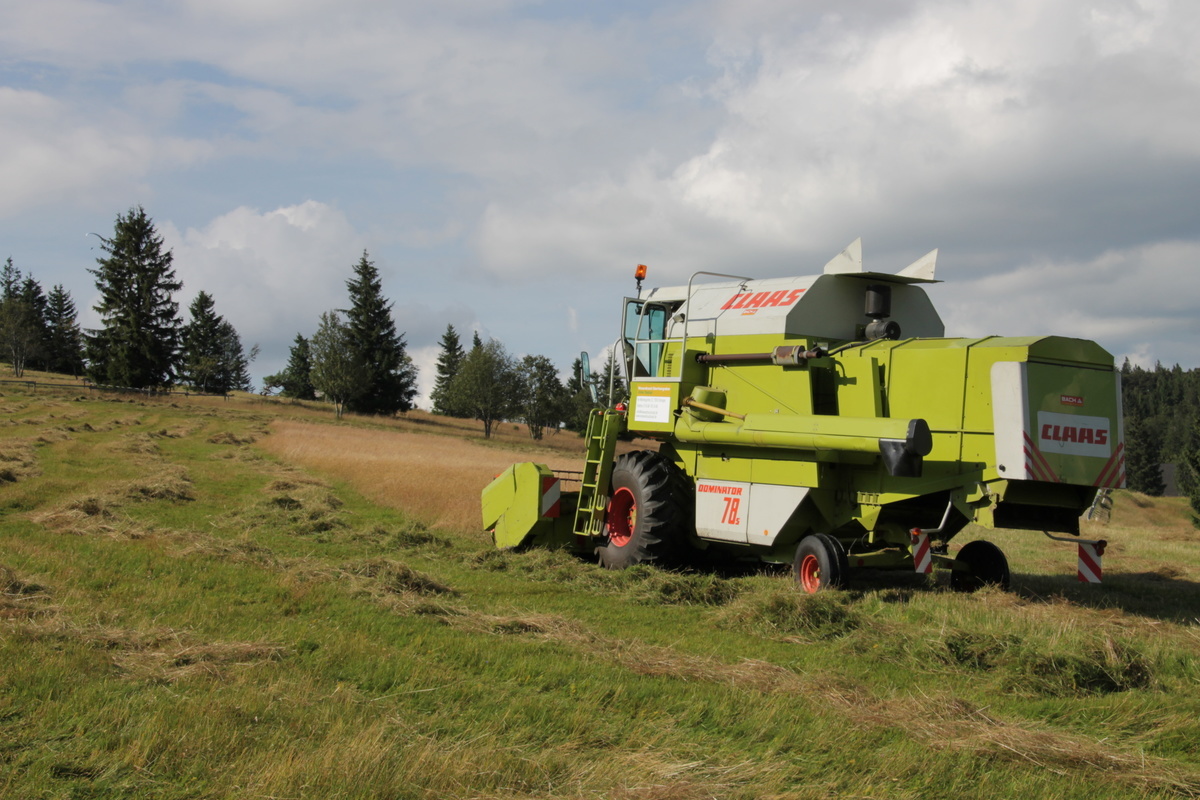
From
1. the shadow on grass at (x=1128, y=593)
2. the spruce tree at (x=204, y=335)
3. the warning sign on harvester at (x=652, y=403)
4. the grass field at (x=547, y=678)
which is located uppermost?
the spruce tree at (x=204, y=335)

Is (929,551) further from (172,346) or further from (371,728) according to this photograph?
(172,346)

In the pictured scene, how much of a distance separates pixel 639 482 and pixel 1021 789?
7169mm

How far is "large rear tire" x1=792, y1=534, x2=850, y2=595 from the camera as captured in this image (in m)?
9.27

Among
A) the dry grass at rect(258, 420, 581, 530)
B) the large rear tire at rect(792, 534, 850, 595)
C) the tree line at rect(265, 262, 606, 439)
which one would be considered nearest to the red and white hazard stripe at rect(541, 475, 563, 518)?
the dry grass at rect(258, 420, 581, 530)

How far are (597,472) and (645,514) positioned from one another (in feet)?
4.24

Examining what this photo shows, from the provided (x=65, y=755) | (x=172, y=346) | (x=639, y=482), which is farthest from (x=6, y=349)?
(x=65, y=755)

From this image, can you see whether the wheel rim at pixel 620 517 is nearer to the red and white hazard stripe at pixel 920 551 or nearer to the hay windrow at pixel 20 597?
the red and white hazard stripe at pixel 920 551

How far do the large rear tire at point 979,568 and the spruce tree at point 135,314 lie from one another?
196 ft

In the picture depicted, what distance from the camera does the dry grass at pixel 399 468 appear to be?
16.8 meters

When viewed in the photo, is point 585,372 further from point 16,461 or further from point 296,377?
point 296,377

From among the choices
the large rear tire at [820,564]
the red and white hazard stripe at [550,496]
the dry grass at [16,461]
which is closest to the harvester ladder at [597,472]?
the red and white hazard stripe at [550,496]

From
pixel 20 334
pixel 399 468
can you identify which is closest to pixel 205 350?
pixel 20 334

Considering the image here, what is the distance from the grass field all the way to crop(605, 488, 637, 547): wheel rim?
747 mm

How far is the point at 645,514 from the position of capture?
11.2 m
